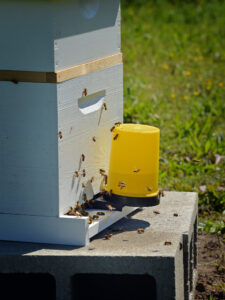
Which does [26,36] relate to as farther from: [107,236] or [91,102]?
[107,236]

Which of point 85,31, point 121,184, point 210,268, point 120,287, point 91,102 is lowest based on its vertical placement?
point 210,268

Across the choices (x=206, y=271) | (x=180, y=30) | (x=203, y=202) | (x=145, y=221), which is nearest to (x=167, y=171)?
(x=203, y=202)

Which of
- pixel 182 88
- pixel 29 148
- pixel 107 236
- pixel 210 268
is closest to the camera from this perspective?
pixel 29 148

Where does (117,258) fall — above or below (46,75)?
below

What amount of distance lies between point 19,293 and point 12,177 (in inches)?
24.1

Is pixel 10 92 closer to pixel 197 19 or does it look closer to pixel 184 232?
pixel 184 232

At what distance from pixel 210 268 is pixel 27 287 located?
1050mm

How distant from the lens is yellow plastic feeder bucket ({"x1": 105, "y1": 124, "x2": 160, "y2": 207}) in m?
2.68

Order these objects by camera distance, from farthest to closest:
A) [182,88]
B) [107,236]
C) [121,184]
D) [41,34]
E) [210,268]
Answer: [182,88], [210,268], [121,184], [107,236], [41,34]

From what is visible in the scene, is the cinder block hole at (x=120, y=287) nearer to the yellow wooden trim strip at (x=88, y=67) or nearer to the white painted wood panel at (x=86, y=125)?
the white painted wood panel at (x=86, y=125)

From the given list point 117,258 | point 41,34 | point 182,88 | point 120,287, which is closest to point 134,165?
point 117,258

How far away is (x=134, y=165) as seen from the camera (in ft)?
8.87

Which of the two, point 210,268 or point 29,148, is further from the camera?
point 210,268

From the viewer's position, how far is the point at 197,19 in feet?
29.8
